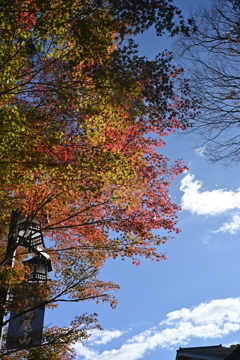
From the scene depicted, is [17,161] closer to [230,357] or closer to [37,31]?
[37,31]

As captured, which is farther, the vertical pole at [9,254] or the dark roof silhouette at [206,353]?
the dark roof silhouette at [206,353]

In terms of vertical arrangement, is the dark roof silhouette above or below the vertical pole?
below

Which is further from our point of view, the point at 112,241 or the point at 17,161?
the point at 112,241

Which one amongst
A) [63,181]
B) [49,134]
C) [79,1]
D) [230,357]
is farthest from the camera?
[230,357]

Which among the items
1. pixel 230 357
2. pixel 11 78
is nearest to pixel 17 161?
pixel 11 78

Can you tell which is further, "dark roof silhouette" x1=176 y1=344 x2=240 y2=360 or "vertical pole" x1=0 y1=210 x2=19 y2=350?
"dark roof silhouette" x1=176 y1=344 x2=240 y2=360

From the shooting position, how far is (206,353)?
20.8 metres

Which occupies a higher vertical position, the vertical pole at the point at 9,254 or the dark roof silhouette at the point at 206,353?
the vertical pole at the point at 9,254

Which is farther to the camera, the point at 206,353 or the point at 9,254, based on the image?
the point at 206,353

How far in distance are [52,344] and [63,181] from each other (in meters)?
5.76

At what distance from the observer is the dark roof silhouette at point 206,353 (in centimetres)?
1866

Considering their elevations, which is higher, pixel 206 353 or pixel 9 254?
pixel 9 254

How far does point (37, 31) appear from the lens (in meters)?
8.01

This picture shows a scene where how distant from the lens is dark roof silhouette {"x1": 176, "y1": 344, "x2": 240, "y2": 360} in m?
18.7
